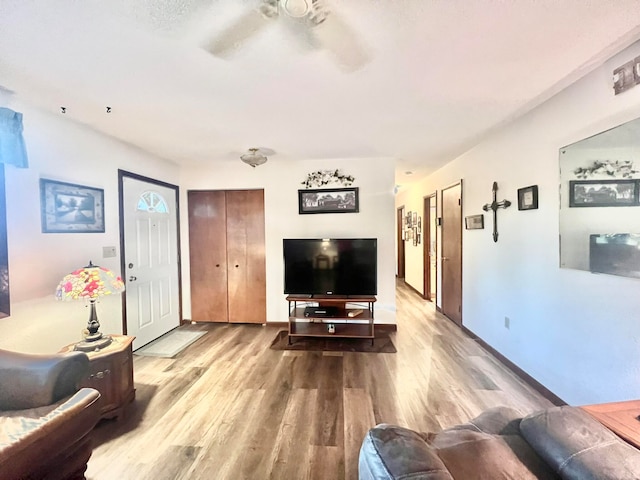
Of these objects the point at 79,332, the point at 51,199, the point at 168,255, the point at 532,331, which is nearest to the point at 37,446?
the point at 79,332

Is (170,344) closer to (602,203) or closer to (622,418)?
(622,418)

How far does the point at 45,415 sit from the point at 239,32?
201 cm

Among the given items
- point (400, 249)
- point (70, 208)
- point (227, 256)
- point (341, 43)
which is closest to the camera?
point (341, 43)

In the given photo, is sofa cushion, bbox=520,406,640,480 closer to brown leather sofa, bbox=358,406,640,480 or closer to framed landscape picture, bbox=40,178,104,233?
brown leather sofa, bbox=358,406,640,480

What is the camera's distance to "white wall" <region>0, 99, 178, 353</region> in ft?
6.50

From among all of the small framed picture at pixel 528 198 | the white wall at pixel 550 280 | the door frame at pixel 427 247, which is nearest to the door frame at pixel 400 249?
the door frame at pixel 427 247

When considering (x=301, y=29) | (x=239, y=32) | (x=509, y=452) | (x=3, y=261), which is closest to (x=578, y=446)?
(x=509, y=452)

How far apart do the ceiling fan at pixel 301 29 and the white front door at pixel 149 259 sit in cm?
229

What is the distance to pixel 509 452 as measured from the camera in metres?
0.90

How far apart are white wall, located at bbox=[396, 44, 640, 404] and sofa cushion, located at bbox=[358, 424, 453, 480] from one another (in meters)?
1.75

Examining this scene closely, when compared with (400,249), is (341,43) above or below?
above

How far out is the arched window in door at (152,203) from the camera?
3.29m

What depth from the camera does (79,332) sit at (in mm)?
2438

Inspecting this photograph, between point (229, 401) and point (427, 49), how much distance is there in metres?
2.73
